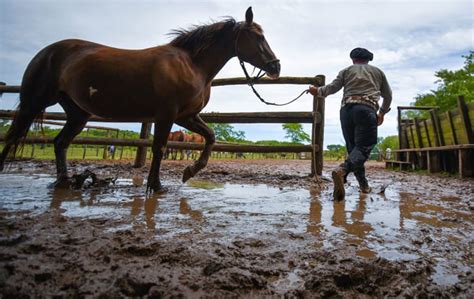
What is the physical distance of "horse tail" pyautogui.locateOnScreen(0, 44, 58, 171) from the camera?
3330 mm

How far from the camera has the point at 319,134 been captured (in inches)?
203

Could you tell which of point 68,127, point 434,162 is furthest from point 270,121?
point 434,162

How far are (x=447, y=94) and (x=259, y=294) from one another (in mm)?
28401

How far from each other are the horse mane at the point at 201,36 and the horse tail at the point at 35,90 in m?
1.44

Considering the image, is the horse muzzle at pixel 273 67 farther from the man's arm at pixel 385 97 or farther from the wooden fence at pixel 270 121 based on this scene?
the wooden fence at pixel 270 121

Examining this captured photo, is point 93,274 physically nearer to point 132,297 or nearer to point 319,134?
point 132,297

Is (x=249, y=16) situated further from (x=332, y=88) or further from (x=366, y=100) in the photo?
(x=366, y=100)

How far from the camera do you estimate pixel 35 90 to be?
11.1ft

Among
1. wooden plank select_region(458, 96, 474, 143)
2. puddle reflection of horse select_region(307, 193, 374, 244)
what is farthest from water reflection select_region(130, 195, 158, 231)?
wooden plank select_region(458, 96, 474, 143)

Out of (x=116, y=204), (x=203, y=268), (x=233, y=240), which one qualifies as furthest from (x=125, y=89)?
(x=203, y=268)

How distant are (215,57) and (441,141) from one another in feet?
23.0

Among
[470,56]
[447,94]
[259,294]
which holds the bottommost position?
[259,294]

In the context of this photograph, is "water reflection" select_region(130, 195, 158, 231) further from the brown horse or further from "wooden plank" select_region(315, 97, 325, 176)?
"wooden plank" select_region(315, 97, 325, 176)

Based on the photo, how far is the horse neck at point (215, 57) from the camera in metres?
3.39
